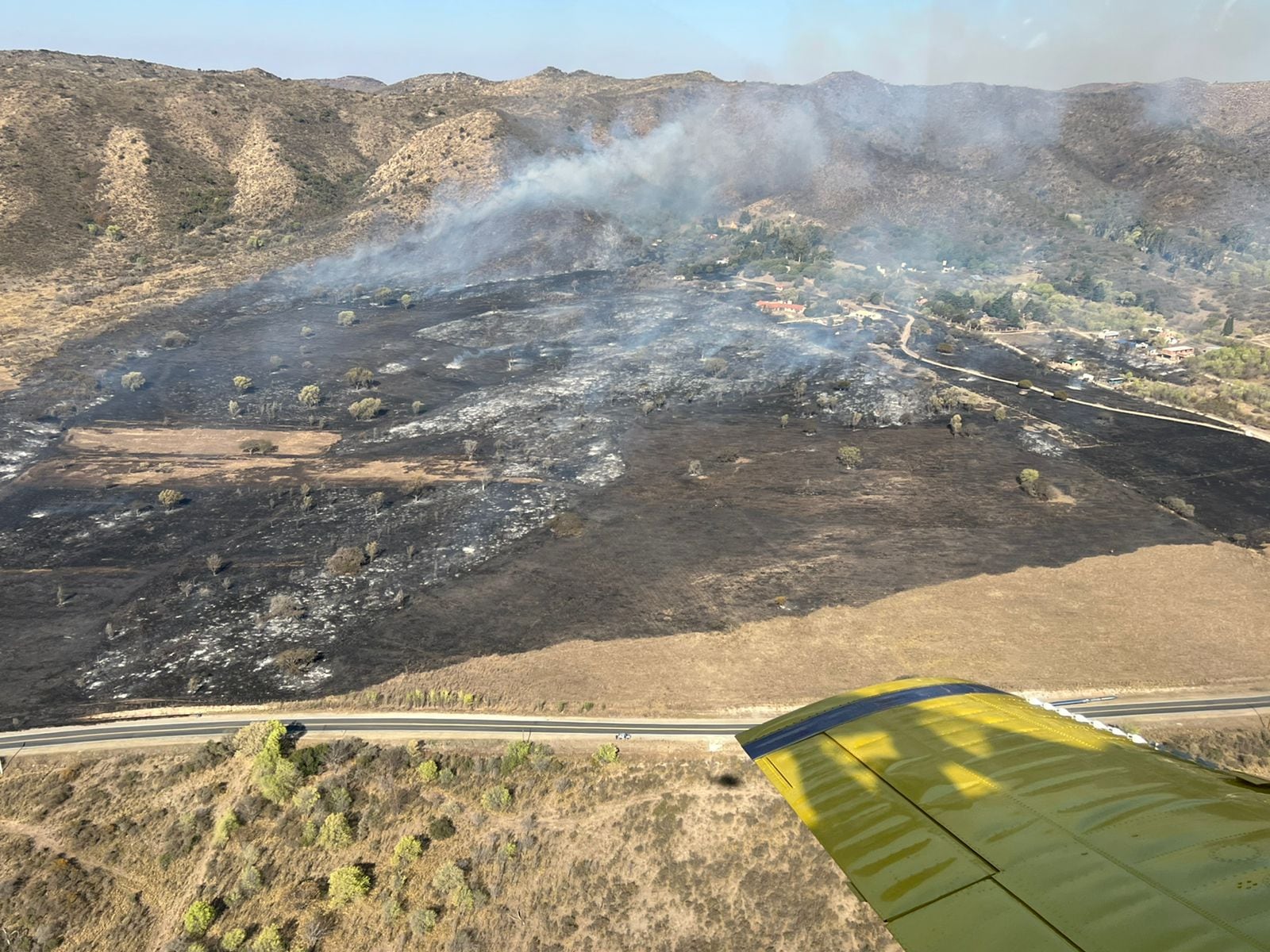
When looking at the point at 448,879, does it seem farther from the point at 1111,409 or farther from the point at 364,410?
the point at 1111,409

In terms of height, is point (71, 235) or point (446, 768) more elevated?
point (71, 235)

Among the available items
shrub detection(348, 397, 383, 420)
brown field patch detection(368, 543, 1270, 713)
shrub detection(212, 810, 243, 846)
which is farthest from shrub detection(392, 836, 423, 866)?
shrub detection(348, 397, 383, 420)

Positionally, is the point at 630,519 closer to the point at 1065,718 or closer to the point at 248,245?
the point at 1065,718

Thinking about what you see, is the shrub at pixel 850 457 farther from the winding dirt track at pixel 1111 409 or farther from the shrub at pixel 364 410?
the shrub at pixel 364 410

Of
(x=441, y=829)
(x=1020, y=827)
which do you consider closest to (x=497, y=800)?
(x=441, y=829)

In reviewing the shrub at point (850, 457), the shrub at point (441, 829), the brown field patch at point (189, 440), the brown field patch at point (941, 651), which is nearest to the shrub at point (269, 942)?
the shrub at point (441, 829)

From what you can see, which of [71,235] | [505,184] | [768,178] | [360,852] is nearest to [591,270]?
[505,184]

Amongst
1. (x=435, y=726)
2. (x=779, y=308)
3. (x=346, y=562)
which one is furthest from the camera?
(x=779, y=308)
